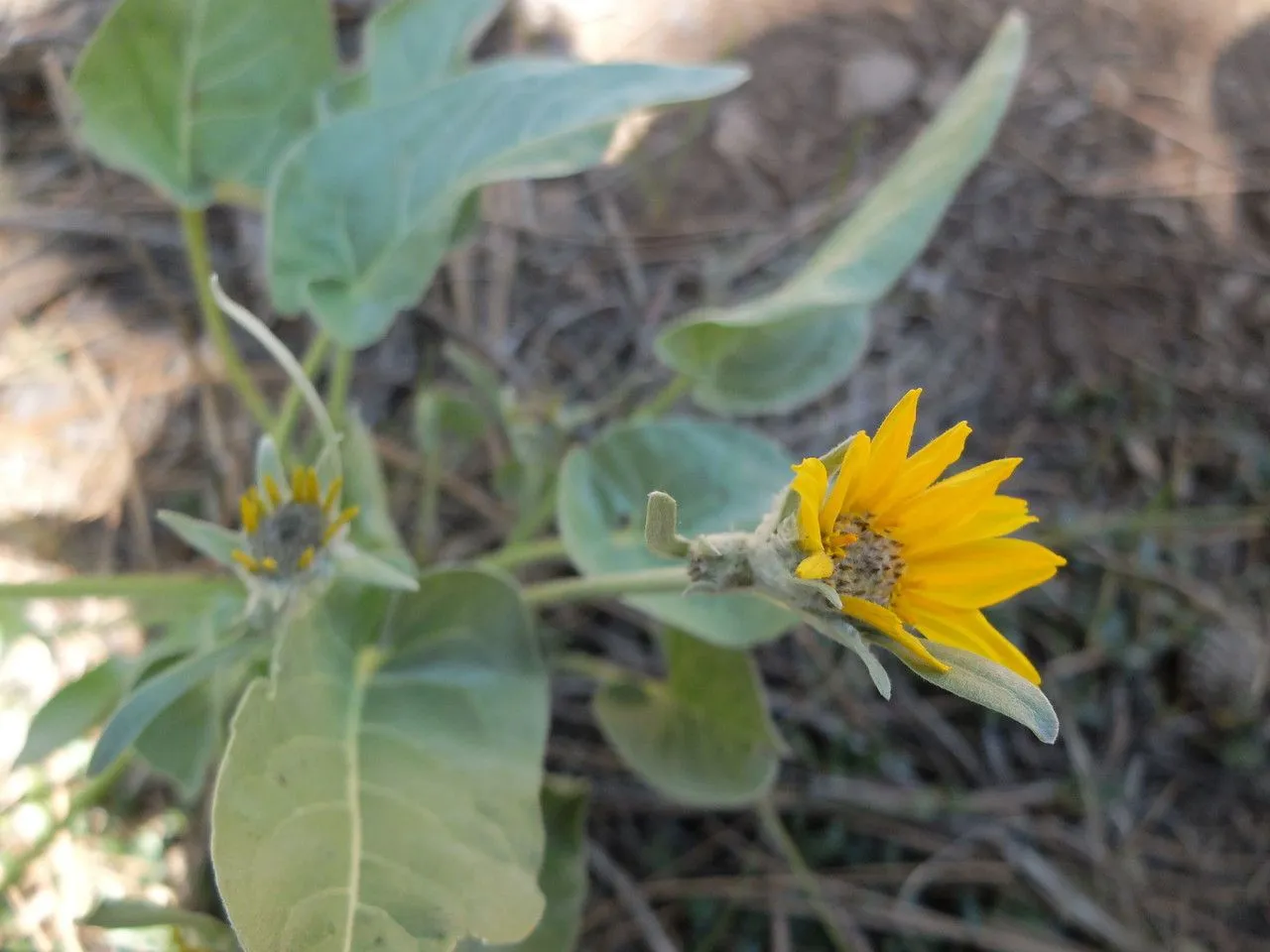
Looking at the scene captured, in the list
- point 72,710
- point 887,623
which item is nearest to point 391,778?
point 72,710

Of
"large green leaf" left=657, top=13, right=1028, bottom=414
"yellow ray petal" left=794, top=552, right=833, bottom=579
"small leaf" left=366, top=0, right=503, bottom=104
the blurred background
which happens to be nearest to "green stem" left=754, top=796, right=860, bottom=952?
the blurred background

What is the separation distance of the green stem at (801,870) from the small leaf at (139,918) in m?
0.75

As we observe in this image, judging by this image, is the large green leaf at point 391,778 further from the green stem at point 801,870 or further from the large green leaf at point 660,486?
the green stem at point 801,870

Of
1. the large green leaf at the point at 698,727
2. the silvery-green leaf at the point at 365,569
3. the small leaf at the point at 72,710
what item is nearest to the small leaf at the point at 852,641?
the silvery-green leaf at the point at 365,569

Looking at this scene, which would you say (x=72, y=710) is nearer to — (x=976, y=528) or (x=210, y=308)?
(x=210, y=308)

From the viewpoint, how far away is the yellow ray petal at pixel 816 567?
1.87 feet

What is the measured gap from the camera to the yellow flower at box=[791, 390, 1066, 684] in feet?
2.03

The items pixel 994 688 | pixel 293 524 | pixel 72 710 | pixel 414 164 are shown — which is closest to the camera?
pixel 994 688

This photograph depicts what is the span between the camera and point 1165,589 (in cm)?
161

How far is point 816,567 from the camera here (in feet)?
1.88

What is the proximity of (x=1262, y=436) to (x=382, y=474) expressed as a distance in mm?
1635

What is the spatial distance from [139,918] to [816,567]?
672 millimetres

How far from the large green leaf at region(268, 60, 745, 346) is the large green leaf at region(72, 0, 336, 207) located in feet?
0.72

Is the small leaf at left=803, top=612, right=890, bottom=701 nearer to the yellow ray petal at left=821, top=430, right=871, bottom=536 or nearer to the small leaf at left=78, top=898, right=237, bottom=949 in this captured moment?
the yellow ray petal at left=821, top=430, right=871, bottom=536
